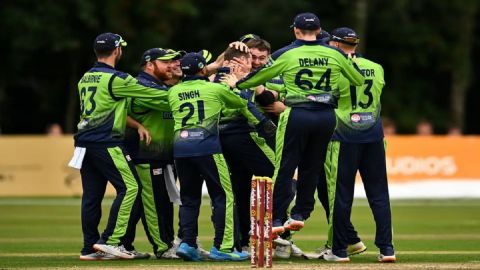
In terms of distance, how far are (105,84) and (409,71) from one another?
1484 inches

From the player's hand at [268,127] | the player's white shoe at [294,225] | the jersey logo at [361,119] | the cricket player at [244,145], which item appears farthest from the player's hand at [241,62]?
the player's white shoe at [294,225]

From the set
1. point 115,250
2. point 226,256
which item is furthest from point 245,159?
point 115,250

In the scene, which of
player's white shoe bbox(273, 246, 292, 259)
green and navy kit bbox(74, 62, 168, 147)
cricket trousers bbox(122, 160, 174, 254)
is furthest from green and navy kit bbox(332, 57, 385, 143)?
cricket trousers bbox(122, 160, 174, 254)

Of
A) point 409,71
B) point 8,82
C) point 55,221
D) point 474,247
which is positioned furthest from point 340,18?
point 474,247

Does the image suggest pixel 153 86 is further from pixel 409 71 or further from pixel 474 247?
pixel 409 71

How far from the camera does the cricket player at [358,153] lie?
14.3 meters

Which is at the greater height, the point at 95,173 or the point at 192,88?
the point at 192,88

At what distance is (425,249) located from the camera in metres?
16.5

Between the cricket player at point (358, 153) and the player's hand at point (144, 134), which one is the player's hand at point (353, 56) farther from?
the player's hand at point (144, 134)

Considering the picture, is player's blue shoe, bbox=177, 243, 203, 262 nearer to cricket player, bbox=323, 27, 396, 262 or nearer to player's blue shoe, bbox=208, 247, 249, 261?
player's blue shoe, bbox=208, 247, 249, 261

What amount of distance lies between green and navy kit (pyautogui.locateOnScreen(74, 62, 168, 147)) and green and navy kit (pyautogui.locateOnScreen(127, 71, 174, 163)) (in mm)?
327

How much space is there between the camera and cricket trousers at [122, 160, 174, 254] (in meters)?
15.3

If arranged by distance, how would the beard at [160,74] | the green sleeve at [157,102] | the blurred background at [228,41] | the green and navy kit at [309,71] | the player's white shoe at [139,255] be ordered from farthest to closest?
1. the blurred background at [228,41]
2. the beard at [160,74]
3. the player's white shoe at [139,255]
4. the green sleeve at [157,102]
5. the green and navy kit at [309,71]

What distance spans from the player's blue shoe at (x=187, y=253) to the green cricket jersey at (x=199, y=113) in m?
1.00
